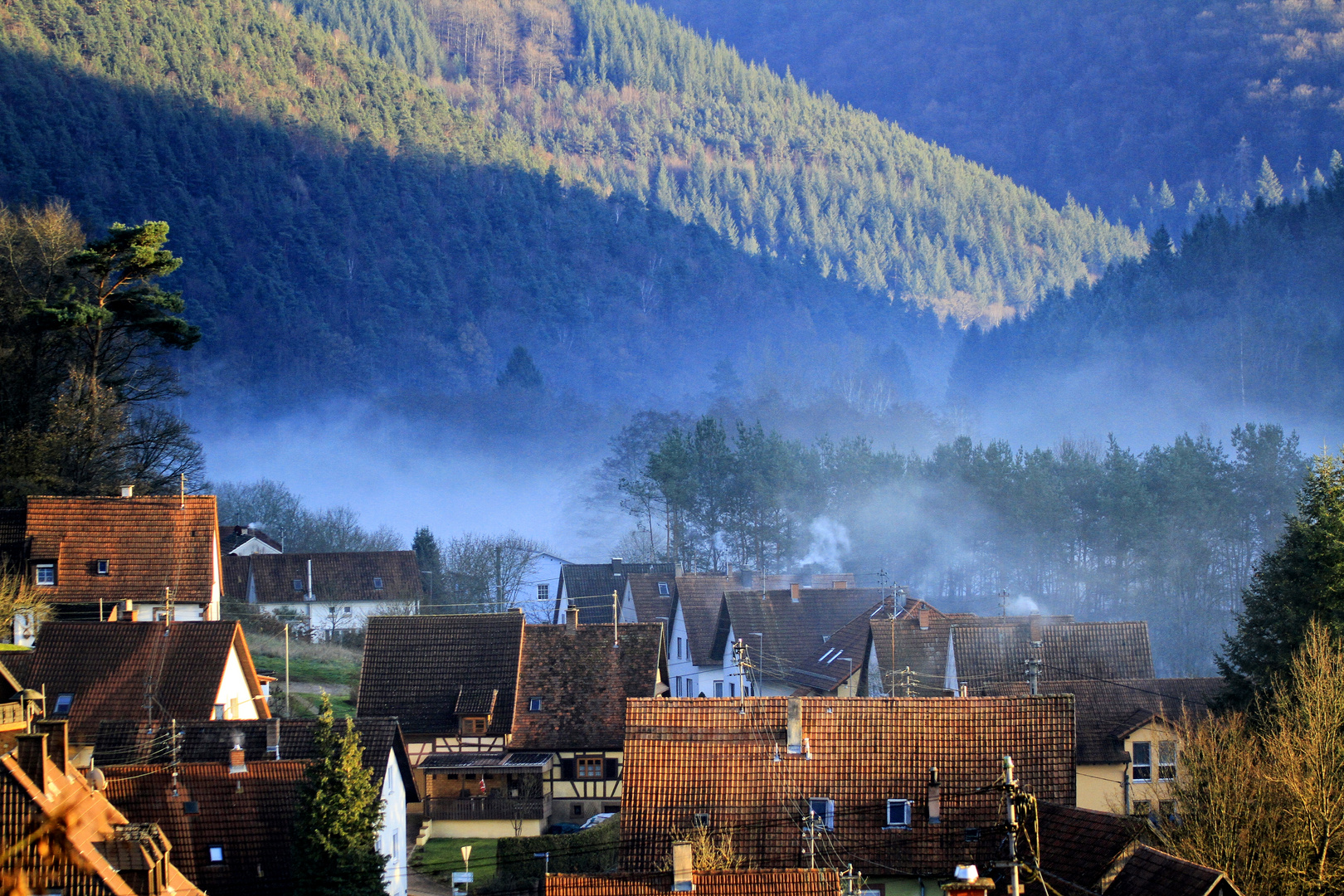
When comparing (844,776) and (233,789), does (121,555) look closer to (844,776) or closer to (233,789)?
(233,789)

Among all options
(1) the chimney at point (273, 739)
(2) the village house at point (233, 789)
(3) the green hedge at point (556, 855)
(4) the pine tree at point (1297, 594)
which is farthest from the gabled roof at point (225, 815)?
(4) the pine tree at point (1297, 594)

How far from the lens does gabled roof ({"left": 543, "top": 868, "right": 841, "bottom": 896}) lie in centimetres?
1975

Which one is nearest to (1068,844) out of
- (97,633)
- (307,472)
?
(97,633)

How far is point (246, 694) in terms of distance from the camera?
3441 centimetres

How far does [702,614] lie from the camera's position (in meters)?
55.7

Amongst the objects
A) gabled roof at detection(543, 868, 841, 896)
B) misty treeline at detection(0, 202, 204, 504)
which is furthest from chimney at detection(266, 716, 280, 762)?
misty treeline at detection(0, 202, 204, 504)

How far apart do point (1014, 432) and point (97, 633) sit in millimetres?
126858

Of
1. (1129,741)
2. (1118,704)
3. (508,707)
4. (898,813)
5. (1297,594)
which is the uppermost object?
(1297,594)

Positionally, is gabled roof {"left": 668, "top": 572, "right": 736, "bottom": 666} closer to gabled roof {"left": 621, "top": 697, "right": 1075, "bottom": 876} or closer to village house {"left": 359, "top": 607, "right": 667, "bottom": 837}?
village house {"left": 359, "top": 607, "right": 667, "bottom": 837}

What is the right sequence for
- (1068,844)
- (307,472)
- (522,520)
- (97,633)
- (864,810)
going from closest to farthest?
(1068,844) < (864,810) < (97,633) < (522,520) < (307,472)

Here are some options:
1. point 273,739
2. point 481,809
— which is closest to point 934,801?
point 273,739

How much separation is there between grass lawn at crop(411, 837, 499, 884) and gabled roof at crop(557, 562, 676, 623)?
34626 millimetres

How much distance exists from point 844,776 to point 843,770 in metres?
0.14

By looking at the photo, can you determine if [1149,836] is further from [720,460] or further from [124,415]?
[720,460]
